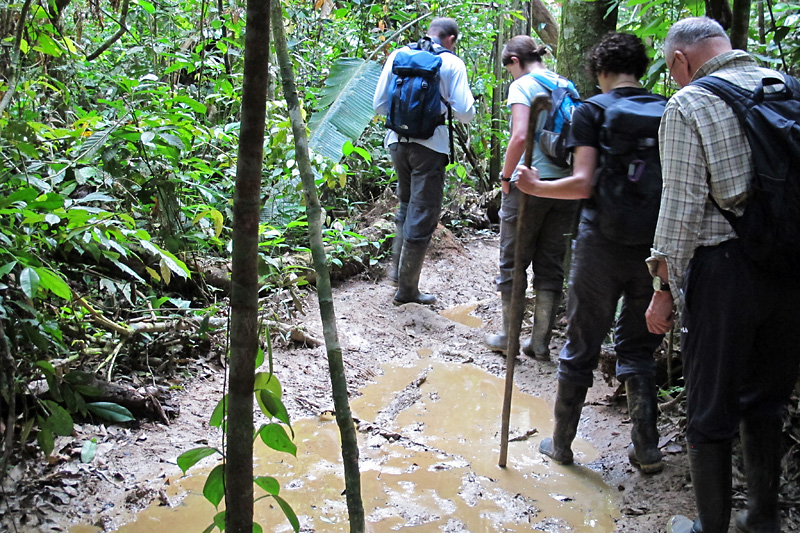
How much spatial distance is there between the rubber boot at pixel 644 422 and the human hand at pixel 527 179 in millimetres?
1087

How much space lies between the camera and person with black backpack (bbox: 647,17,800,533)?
2.24 metres

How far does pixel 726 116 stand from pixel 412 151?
3.57m

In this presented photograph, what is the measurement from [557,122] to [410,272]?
2.06m

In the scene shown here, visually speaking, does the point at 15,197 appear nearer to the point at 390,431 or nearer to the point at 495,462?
the point at 390,431

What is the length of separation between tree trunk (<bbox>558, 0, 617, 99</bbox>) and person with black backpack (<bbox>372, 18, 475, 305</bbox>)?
0.85 metres

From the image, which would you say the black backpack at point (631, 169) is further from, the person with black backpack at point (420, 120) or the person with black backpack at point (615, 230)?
the person with black backpack at point (420, 120)

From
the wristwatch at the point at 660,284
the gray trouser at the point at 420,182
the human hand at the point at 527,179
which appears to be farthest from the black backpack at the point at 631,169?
the gray trouser at the point at 420,182

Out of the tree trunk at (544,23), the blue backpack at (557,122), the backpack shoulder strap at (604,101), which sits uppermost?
the tree trunk at (544,23)

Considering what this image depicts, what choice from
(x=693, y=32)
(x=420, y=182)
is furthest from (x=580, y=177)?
(x=420, y=182)

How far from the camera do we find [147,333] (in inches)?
153

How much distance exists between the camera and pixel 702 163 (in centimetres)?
233

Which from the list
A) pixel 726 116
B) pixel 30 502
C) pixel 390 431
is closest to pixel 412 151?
pixel 390 431

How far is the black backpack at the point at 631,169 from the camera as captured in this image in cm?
299

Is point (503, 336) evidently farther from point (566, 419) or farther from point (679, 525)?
point (679, 525)
